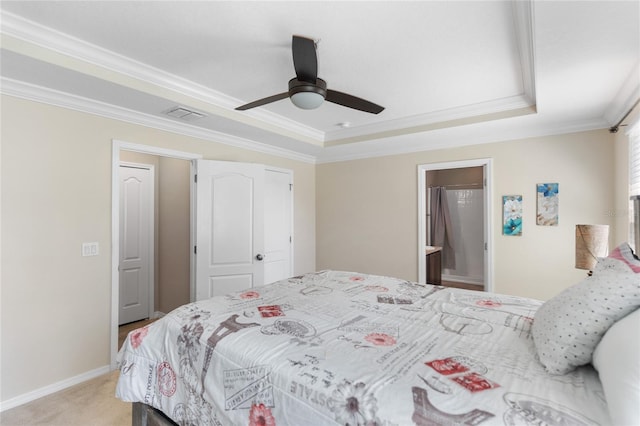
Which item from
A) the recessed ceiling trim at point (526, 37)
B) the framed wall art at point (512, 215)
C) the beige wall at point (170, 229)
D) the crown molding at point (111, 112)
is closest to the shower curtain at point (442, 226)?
the framed wall art at point (512, 215)

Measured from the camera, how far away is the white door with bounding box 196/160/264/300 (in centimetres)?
343

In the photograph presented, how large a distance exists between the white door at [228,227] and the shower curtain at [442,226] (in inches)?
161

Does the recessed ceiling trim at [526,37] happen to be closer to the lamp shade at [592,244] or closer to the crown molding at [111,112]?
the lamp shade at [592,244]

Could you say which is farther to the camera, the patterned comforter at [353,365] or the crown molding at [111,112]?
the crown molding at [111,112]

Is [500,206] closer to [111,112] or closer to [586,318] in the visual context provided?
[586,318]

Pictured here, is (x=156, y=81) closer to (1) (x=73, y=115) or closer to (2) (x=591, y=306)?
(1) (x=73, y=115)

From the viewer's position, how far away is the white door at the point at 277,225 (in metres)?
4.42

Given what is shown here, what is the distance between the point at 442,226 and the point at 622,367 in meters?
5.85

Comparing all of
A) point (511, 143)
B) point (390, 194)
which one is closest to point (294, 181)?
point (390, 194)

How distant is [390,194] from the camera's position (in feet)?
14.5

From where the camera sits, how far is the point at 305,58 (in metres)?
1.80

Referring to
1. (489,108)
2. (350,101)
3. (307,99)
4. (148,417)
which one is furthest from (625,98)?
(148,417)

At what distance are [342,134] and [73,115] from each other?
2860mm

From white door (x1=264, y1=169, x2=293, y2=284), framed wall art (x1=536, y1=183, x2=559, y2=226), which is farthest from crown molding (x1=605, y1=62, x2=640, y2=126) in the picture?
white door (x1=264, y1=169, x2=293, y2=284)
